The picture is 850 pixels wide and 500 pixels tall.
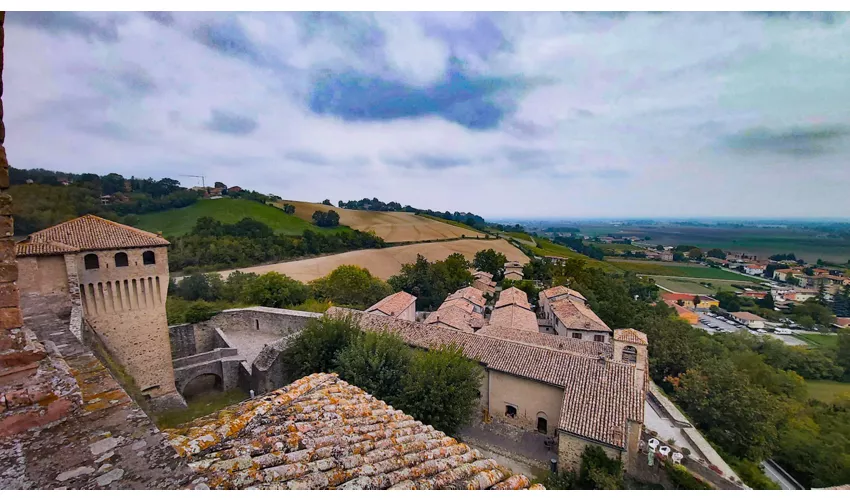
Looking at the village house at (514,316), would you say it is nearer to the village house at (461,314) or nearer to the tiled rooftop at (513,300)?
the tiled rooftop at (513,300)

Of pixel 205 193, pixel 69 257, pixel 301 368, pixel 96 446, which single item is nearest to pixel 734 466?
pixel 301 368

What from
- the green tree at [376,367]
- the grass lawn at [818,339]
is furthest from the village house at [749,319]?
the green tree at [376,367]

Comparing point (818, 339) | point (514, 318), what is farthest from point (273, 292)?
point (818, 339)

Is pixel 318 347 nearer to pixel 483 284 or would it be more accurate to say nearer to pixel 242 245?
pixel 483 284

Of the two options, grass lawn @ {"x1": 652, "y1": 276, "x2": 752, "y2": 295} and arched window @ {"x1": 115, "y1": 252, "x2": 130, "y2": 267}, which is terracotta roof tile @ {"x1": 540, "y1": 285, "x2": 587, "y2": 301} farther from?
grass lawn @ {"x1": 652, "y1": 276, "x2": 752, "y2": 295}

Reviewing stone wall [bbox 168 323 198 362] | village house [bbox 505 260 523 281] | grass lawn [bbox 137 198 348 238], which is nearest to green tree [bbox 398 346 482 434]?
stone wall [bbox 168 323 198 362]

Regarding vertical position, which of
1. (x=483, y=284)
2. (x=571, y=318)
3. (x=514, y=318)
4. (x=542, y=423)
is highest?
(x=514, y=318)
